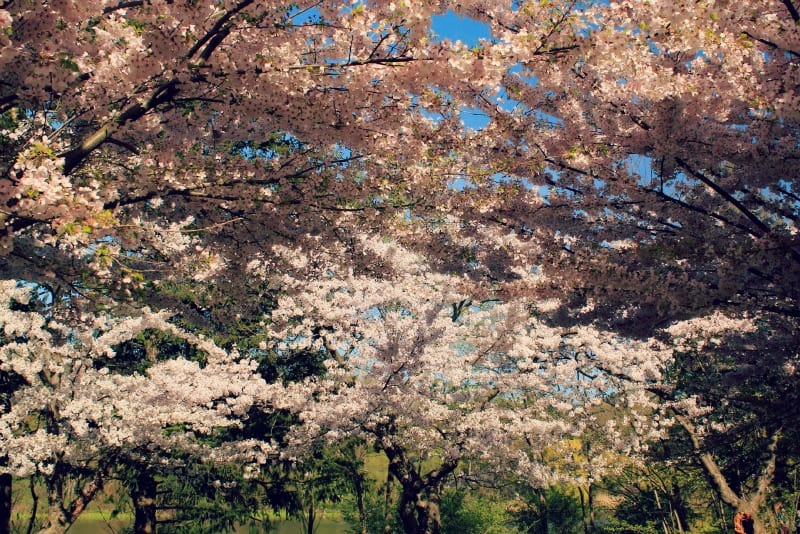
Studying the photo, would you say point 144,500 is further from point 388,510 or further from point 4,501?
point 388,510

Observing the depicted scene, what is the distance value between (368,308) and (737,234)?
1049 cm

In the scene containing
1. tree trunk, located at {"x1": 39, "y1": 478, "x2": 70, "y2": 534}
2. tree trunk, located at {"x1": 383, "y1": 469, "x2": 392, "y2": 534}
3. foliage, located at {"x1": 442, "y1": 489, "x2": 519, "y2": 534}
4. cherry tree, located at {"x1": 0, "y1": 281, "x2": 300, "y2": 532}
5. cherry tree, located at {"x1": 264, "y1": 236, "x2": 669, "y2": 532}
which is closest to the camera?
cherry tree, located at {"x1": 0, "y1": 281, "x2": 300, "y2": 532}

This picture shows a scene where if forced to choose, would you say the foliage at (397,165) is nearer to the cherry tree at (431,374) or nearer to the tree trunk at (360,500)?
the cherry tree at (431,374)

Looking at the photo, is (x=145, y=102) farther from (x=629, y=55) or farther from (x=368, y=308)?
(x=368, y=308)

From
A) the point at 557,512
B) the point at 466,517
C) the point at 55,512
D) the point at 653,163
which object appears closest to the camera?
the point at 653,163

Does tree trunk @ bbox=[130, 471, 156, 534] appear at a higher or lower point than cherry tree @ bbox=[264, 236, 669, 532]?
lower

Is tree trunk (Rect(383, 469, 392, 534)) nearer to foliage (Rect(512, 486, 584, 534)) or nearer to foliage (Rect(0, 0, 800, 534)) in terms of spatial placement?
foliage (Rect(0, 0, 800, 534))

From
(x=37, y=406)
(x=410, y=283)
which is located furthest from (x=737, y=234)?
(x=37, y=406)

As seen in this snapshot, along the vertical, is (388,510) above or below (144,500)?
below

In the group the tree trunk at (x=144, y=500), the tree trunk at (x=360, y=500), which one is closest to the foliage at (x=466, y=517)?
the tree trunk at (x=360, y=500)

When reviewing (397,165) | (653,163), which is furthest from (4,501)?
(653,163)

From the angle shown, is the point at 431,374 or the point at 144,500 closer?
the point at 431,374

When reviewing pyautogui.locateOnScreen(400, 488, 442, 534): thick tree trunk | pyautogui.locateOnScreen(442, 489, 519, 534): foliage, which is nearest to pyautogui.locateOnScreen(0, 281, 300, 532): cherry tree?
pyautogui.locateOnScreen(400, 488, 442, 534): thick tree trunk

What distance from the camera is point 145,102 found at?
4.68m
